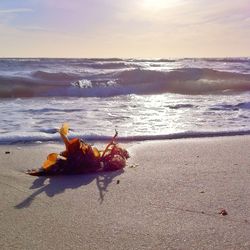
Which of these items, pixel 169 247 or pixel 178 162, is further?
pixel 178 162

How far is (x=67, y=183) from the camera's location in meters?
3.07

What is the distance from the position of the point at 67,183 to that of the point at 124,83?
1139 centimetres

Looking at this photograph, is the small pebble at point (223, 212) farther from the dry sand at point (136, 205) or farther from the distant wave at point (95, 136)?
the distant wave at point (95, 136)

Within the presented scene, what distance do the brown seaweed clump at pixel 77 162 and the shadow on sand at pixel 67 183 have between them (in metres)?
0.07

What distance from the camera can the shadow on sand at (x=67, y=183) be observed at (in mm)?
2855

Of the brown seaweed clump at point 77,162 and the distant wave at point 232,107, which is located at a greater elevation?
the brown seaweed clump at point 77,162

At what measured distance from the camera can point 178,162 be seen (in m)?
3.63

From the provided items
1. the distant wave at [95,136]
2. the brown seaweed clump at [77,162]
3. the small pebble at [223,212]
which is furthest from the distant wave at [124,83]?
the small pebble at [223,212]

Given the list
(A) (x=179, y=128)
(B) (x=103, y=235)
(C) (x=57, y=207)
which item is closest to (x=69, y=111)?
(A) (x=179, y=128)

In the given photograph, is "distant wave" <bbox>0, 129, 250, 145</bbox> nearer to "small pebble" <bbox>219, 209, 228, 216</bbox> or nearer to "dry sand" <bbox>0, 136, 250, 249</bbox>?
"dry sand" <bbox>0, 136, 250, 249</bbox>

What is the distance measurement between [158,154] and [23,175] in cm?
117

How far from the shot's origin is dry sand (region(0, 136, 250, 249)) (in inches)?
83.7

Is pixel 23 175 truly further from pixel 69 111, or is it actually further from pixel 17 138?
pixel 69 111

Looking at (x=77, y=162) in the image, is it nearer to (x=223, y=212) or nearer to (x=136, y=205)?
(x=136, y=205)
